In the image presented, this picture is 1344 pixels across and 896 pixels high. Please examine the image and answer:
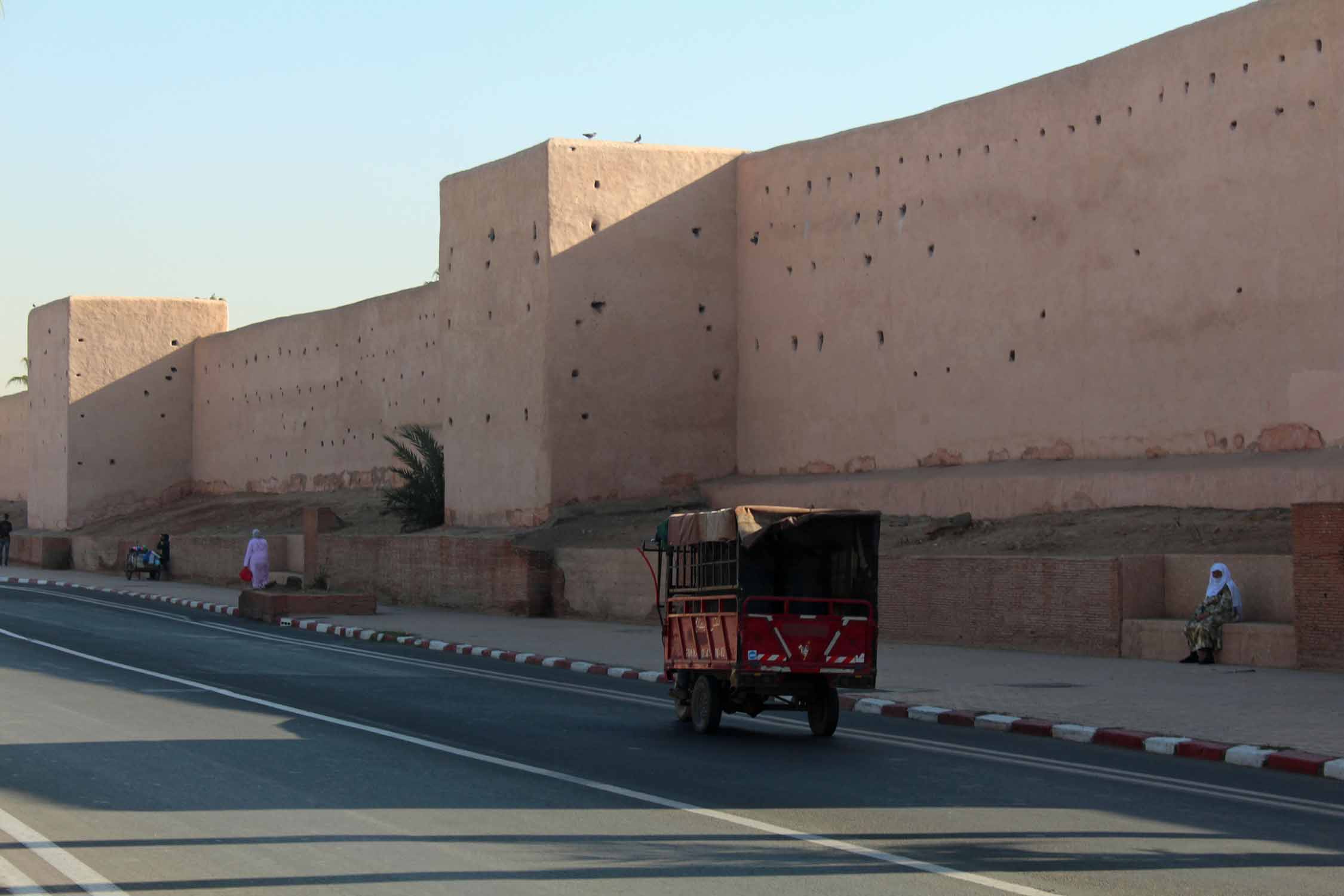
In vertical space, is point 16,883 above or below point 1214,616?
below

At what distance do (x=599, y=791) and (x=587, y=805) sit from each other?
1.65ft

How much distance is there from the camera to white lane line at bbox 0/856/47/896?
6.74 metres

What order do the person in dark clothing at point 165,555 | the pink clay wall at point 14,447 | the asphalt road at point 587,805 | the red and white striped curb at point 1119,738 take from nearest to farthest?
the asphalt road at point 587,805 → the red and white striped curb at point 1119,738 → the person in dark clothing at point 165,555 → the pink clay wall at point 14,447

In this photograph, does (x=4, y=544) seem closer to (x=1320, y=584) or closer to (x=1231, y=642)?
(x=1231, y=642)

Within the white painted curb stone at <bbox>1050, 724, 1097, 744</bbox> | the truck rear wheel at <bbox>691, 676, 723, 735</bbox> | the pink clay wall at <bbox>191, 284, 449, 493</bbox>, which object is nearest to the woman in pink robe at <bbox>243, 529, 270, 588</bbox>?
the pink clay wall at <bbox>191, 284, 449, 493</bbox>

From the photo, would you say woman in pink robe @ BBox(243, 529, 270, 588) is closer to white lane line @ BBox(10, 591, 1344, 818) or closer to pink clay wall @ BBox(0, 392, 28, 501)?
white lane line @ BBox(10, 591, 1344, 818)

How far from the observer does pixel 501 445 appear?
32.7 metres

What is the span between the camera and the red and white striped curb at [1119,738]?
436 inches

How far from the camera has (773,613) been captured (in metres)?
12.9

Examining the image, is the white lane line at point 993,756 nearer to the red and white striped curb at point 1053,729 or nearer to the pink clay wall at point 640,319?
the red and white striped curb at point 1053,729

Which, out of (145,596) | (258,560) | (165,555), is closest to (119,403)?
(165,555)

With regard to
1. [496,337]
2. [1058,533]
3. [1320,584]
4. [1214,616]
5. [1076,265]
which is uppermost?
[496,337]

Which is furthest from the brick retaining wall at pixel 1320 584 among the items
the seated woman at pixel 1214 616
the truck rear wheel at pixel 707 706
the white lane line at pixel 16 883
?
the white lane line at pixel 16 883

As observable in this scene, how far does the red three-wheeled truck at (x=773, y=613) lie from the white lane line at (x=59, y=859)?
5.80 m
